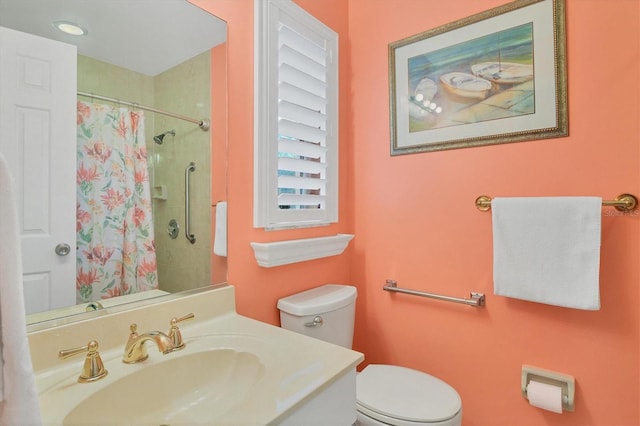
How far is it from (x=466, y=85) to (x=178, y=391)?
152 centimetres

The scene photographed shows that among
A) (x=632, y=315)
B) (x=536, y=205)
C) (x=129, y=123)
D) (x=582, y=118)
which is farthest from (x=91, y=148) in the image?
(x=632, y=315)

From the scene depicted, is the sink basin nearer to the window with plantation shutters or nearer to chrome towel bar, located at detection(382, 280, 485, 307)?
the window with plantation shutters

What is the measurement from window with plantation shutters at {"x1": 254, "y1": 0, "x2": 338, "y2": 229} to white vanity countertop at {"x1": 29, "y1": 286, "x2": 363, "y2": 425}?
1.39 ft

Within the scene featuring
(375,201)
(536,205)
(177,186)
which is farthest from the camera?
(375,201)

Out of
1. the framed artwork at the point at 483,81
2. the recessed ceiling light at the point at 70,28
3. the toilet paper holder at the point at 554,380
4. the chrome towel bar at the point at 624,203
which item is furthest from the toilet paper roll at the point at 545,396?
the recessed ceiling light at the point at 70,28

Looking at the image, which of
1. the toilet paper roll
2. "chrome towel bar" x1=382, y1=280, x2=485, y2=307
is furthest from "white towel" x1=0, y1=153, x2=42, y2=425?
the toilet paper roll

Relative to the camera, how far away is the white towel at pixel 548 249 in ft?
3.52

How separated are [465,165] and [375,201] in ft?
1.52

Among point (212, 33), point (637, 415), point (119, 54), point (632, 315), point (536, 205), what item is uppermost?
point (212, 33)

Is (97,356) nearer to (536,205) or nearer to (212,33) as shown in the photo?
(212,33)

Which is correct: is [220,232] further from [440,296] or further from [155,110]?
[440,296]

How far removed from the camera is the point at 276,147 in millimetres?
1283

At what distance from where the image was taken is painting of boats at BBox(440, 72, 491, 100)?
131 cm

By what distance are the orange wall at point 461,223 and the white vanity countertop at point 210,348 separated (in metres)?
0.23
